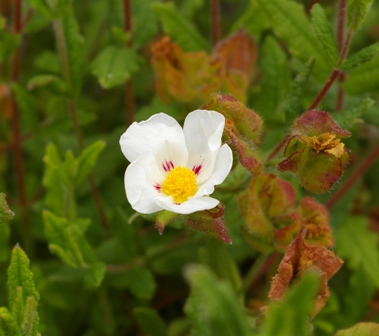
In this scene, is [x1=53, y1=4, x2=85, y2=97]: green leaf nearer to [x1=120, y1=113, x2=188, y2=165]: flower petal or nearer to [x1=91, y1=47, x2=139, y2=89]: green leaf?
[x1=91, y1=47, x2=139, y2=89]: green leaf

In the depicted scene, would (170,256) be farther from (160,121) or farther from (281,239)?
(160,121)

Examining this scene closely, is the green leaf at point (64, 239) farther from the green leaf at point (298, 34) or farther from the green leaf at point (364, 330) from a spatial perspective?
the green leaf at point (298, 34)

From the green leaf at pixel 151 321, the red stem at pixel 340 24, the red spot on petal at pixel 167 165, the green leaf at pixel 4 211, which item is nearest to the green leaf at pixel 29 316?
the green leaf at pixel 4 211

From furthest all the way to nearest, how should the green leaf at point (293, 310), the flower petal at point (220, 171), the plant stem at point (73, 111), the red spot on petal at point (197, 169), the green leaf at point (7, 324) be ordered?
1. the plant stem at point (73, 111)
2. the red spot on petal at point (197, 169)
3. the flower petal at point (220, 171)
4. the green leaf at point (7, 324)
5. the green leaf at point (293, 310)

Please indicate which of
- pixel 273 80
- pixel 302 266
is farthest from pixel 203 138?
pixel 273 80

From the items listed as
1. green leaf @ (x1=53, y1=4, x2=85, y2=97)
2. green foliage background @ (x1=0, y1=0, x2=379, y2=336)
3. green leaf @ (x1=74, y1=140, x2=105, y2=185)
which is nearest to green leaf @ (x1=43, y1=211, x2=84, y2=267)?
green foliage background @ (x1=0, y1=0, x2=379, y2=336)
